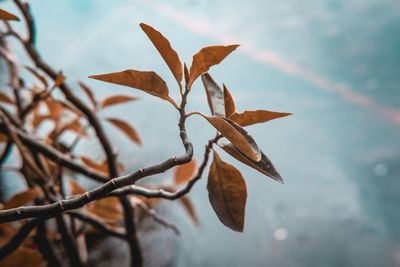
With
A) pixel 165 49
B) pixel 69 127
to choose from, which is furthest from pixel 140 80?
pixel 69 127

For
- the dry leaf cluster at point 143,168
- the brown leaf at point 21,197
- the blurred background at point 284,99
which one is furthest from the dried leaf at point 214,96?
the blurred background at point 284,99

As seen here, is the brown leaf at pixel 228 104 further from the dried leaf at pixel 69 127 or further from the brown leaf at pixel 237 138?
the dried leaf at pixel 69 127

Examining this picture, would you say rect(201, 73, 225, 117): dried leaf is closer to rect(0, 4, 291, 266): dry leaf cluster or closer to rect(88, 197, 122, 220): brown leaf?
rect(0, 4, 291, 266): dry leaf cluster

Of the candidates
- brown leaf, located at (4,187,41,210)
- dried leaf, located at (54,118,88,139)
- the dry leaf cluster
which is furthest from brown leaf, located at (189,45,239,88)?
dried leaf, located at (54,118,88,139)

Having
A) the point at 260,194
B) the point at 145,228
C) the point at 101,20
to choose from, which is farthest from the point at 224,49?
the point at 101,20

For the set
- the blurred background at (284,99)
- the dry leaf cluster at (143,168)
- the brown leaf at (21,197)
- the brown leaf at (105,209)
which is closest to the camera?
the dry leaf cluster at (143,168)

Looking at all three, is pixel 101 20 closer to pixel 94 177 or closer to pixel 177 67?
pixel 94 177
